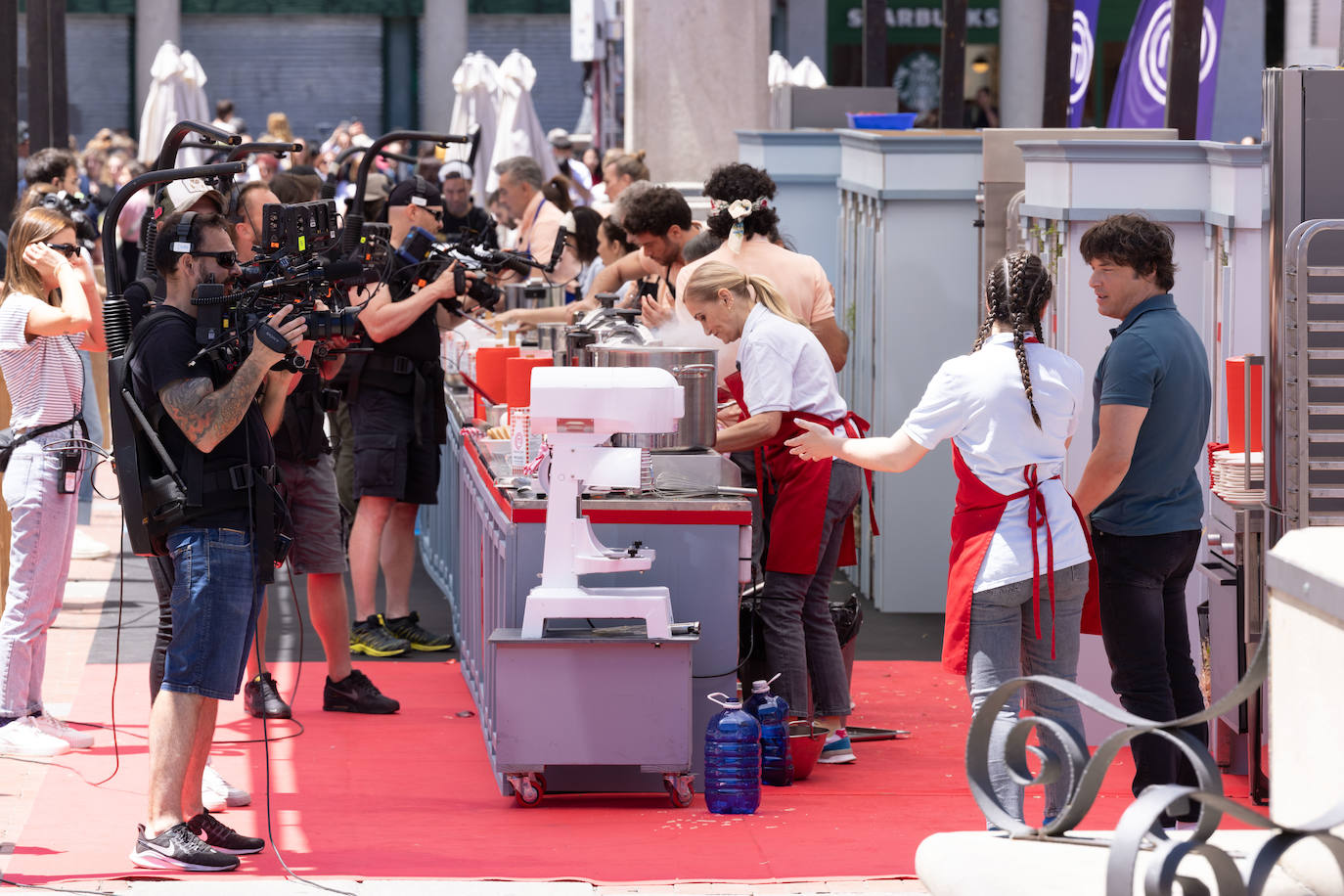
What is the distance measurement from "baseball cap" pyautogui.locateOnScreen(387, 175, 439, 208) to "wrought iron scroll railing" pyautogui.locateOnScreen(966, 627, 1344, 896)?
5.11 metres

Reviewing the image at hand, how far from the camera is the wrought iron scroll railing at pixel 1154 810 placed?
2.77m

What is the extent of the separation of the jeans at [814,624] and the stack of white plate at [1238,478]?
1.17 meters

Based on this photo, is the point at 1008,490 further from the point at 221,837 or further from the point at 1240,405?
the point at 221,837

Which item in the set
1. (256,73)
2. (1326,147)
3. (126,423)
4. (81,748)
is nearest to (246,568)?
(126,423)

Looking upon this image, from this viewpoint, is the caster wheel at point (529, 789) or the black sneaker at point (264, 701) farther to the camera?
the black sneaker at point (264, 701)

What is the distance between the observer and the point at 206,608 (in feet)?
15.9

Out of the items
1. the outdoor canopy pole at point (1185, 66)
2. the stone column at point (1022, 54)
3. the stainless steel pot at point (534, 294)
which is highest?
the stone column at point (1022, 54)

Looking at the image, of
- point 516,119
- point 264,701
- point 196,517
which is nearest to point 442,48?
point 516,119

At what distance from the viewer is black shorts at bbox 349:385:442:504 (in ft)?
25.6

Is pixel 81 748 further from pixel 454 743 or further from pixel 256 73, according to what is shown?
pixel 256 73

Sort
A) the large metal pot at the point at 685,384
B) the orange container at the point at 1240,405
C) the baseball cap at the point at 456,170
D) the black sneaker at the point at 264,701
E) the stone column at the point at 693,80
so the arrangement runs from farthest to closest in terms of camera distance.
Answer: the stone column at the point at 693,80 < the baseball cap at the point at 456,170 < the black sneaker at the point at 264,701 < the large metal pot at the point at 685,384 < the orange container at the point at 1240,405

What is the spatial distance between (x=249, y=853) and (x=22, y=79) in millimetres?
32499

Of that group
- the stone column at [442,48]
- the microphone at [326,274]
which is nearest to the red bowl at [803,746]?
the microphone at [326,274]

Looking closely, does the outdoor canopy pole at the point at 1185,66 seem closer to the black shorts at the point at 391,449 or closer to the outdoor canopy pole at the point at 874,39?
the black shorts at the point at 391,449
